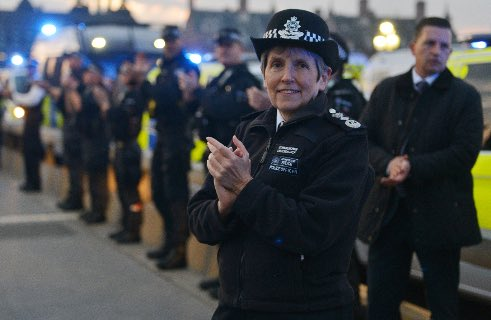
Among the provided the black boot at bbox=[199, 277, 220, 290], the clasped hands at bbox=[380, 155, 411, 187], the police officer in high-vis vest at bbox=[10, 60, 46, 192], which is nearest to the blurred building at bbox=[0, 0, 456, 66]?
the police officer in high-vis vest at bbox=[10, 60, 46, 192]

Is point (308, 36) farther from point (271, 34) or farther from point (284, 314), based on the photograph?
point (284, 314)

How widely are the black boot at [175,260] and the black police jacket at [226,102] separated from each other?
1.52 meters

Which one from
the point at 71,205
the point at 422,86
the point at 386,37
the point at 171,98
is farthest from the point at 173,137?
the point at 386,37

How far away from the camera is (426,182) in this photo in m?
3.93

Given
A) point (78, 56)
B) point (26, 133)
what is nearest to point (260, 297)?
point (78, 56)

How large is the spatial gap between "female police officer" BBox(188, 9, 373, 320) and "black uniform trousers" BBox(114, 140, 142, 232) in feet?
18.1

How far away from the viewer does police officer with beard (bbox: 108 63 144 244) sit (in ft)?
25.5

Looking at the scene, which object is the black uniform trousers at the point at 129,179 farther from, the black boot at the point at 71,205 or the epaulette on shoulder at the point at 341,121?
the epaulette on shoulder at the point at 341,121

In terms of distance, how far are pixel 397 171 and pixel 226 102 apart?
2.06 m

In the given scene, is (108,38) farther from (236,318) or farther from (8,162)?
(236,318)

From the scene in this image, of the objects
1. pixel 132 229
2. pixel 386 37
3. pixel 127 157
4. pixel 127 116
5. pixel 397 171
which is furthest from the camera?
pixel 386 37

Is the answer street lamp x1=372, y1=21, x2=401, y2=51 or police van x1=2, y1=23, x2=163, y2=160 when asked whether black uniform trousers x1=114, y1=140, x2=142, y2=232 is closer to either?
police van x1=2, y1=23, x2=163, y2=160

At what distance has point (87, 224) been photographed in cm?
933

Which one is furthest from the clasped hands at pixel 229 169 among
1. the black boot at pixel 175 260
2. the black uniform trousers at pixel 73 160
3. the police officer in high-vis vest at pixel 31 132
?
the police officer in high-vis vest at pixel 31 132
